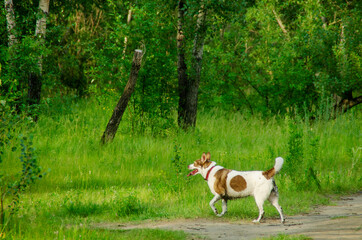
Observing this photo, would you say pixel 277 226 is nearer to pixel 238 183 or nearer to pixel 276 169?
pixel 238 183

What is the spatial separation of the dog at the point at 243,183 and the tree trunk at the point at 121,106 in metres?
6.21

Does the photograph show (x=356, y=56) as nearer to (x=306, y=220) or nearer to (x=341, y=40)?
(x=341, y=40)

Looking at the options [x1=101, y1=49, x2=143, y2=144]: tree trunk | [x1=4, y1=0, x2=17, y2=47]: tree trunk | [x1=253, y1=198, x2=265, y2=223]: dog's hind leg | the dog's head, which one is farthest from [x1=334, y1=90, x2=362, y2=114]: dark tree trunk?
[x1=253, y1=198, x2=265, y2=223]: dog's hind leg

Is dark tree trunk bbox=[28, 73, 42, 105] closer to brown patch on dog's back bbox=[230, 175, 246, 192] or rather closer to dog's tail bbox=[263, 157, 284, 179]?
brown patch on dog's back bbox=[230, 175, 246, 192]

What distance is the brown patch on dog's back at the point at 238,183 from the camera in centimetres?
713

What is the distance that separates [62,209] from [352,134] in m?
10.8

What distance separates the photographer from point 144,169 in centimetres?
1152

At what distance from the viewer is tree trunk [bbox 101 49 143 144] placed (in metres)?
13.5

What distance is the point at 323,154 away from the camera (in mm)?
13023

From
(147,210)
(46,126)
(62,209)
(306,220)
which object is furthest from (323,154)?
(46,126)

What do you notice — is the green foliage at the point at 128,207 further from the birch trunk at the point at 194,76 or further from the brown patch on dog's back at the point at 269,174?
the birch trunk at the point at 194,76

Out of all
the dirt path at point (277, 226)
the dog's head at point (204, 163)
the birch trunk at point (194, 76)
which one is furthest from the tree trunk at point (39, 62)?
the dirt path at point (277, 226)

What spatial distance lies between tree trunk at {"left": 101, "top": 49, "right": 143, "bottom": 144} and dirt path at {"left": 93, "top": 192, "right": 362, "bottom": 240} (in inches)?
238

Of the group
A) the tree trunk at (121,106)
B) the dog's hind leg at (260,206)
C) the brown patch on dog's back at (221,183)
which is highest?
the tree trunk at (121,106)
